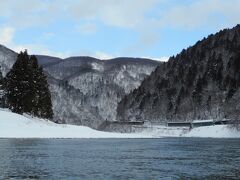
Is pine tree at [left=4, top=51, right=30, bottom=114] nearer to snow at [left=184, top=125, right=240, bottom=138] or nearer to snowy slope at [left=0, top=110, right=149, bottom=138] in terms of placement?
snowy slope at [left=0, top=110, right=149, bottom=138]

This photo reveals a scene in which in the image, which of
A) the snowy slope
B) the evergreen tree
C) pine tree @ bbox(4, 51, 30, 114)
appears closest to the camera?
the snowy slope

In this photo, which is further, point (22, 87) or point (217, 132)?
point (217, 132)

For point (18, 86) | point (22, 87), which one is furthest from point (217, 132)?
point (18, 86)

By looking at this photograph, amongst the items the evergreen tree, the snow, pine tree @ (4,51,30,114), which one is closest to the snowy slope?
the evergreen tree

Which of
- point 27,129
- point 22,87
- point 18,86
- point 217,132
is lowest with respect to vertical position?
point 217,132

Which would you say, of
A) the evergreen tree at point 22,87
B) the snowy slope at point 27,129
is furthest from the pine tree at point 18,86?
the snowy slope at point 27,129

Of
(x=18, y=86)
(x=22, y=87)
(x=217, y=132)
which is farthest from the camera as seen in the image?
(x=217, y=132)

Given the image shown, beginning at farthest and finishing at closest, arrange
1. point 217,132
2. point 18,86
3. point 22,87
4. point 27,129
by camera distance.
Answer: point 217,132, point 22,87, point 18,86, point 27,129

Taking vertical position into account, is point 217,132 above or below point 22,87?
below

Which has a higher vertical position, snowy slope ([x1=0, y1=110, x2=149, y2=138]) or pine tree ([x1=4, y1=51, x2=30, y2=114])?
pine tree ([x1=4, y1=51, x2=30, y2=114])

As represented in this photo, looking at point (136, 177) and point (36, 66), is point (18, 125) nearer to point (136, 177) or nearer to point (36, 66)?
point (36, 66)

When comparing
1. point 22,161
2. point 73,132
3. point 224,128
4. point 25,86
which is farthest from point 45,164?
point 224,128

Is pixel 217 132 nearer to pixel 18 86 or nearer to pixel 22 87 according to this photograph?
pixel 22 87

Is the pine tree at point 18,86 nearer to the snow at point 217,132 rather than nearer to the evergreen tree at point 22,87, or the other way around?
the evergreen tree at point 22,87
